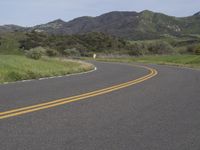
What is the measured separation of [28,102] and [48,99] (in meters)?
0.91

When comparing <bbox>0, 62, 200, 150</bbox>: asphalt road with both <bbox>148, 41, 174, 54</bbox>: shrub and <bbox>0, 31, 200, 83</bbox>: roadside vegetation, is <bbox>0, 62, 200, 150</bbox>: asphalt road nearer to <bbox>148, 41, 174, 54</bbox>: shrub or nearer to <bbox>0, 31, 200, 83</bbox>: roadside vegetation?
<bbox>0, 31, 200, 83</bbox>: roadside vegetation

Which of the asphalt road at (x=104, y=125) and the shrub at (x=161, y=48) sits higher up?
the asphalt road at (x=104, y=125)

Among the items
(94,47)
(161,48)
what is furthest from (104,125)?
(94,47)

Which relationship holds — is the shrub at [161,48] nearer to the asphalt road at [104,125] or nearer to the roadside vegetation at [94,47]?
the roadside vegetation at [94,47]

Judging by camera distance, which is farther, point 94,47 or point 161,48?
point 94,47

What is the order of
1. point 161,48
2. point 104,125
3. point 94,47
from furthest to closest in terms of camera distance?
1. point 94,47
2. point 161,48
3. point 104,125

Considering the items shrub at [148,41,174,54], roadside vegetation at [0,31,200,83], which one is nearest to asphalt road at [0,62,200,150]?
roadside vegetation at [0,31,200,83]

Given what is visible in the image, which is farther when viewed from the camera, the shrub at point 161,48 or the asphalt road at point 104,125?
the shrub at point 161,48

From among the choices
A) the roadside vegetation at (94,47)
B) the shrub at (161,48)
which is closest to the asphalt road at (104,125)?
the roadside vegetation at (94,47)

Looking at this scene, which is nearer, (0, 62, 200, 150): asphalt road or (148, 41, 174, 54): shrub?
(0, 62, 200, 150): asphalt road

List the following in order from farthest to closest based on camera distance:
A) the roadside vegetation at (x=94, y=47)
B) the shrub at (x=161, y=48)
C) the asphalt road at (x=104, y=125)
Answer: the shrub at (x=161, y=48)
the roadside vegetation at (x=94, y=47)
the asphalt road at (x=104, y=125)

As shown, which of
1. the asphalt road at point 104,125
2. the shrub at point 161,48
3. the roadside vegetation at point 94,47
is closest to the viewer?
the asphalt road at point 104,125

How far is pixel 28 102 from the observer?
1109cm

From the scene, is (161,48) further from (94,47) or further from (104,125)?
(104,125)
